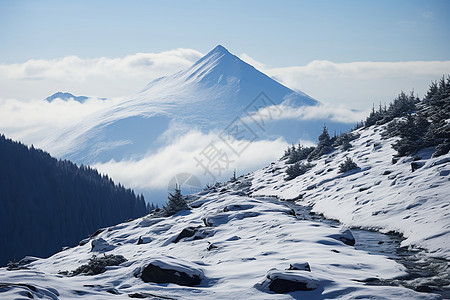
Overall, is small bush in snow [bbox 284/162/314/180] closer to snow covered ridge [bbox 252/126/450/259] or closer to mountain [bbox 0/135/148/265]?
snow covered ridge [bbox 252/126/450/259]

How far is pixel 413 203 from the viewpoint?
1788cm

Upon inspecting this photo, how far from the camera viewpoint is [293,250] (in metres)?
13.9

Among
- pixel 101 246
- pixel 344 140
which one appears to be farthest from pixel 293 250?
pixel 344 140

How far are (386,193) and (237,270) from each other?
1288cm

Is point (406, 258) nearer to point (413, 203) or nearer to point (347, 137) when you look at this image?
point (413, 203)

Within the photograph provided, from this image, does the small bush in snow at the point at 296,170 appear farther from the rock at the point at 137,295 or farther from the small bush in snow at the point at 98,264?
the rock at the point at 137,295

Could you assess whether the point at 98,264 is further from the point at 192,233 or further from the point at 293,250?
the point at 293,250

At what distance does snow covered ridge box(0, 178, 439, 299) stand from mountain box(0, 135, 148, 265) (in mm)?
88673

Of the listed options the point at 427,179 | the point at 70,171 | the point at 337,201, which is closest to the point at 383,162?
the point at 337,201

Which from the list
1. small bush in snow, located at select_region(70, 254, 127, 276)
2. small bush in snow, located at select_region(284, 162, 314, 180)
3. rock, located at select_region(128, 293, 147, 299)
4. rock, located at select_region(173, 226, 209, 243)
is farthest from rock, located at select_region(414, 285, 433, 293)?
small bush in snow, located at select_region(284, 162, 314, 180)

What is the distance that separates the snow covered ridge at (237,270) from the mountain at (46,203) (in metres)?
88.7

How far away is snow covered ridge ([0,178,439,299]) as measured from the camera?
9605 mm

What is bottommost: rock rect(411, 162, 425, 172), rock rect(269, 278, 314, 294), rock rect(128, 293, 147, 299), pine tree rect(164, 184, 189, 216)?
rock rect(269, 278, 314, 294)

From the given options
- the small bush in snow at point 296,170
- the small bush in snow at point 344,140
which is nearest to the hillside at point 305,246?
the small bush in snow at point 296,170
